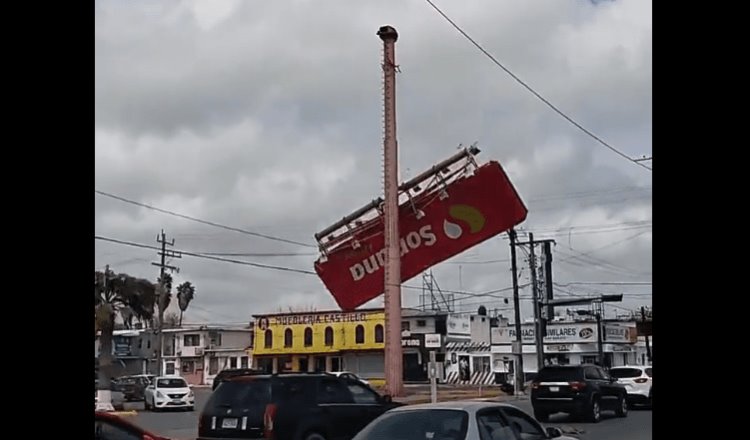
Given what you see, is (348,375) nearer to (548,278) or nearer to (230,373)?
(230,373)

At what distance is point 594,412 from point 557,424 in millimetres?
1735

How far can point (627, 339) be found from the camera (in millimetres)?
11836

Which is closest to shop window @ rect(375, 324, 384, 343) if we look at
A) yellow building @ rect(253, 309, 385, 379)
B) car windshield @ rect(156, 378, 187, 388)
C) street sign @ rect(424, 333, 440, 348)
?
yellow building @ rect(253, 309, 385, 379)

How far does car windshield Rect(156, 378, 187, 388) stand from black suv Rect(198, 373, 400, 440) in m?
1.64

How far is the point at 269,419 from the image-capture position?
9.55 metres

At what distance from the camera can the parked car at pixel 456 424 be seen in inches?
286

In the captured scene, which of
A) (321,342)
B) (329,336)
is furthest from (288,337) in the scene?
(329,336)

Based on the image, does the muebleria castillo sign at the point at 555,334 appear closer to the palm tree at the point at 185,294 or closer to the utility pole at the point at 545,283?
the utility pole at the point at 545,283

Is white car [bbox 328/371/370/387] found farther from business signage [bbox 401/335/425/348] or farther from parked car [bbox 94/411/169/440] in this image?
parked car [bbox 94/411/169/440]

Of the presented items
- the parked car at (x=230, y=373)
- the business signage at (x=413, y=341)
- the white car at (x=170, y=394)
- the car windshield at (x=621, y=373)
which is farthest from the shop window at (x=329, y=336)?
the car windshield at (x=621, y=373)

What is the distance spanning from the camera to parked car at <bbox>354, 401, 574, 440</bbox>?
7254 millimetres
